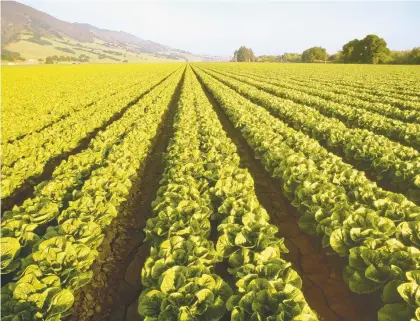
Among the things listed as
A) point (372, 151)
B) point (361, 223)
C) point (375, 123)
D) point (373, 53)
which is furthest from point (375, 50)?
point (361, 223)

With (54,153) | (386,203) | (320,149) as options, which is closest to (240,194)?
(386,203)

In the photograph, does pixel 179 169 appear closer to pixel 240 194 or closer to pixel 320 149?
pixel 240 194

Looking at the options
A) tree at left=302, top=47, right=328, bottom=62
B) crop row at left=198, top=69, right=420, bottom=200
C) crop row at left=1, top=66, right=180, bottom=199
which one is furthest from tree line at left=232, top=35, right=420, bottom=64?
crop row at left=1, top=66, right=180, bottom=199

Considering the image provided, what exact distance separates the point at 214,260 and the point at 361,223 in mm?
2565

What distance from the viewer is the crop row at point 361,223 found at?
11.5 feet

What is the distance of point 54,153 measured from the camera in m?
10.0

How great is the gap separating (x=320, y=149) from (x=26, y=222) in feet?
26.1

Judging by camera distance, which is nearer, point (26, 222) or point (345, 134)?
point (26, 222)

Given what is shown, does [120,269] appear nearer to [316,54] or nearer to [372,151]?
[372,151]

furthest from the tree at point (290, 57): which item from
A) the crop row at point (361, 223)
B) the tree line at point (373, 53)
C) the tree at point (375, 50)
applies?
the crop row at point (361, 223)

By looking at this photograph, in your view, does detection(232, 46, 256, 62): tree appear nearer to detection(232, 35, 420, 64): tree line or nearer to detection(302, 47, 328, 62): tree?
detection(302, 47, 328, 62): tree

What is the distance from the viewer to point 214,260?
405cm

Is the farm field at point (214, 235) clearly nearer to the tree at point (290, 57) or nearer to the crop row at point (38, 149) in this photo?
the crop row at point (38, 149)

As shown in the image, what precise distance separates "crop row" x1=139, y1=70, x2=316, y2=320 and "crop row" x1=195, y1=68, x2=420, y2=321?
1.01 meters
